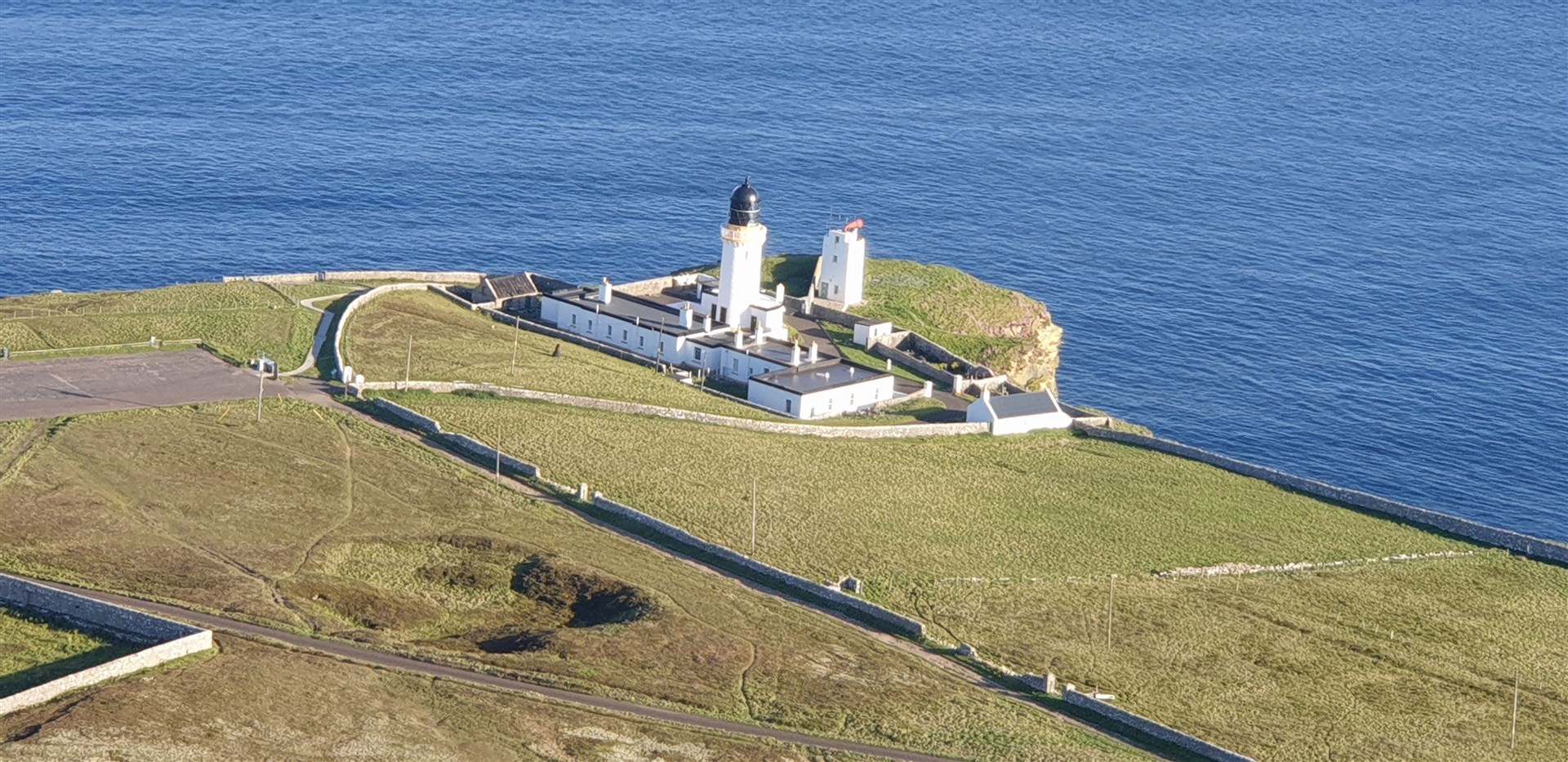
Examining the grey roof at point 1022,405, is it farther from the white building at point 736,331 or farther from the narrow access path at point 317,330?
the narrow access path at point 317,330

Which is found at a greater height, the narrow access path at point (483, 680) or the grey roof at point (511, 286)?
the grey roof at point (511, 286)

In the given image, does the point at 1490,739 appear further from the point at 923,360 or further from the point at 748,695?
the point at 923,360

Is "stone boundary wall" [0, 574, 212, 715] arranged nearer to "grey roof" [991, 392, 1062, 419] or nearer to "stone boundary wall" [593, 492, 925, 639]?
"stone boundary wall" [593, 492, 925, 639]

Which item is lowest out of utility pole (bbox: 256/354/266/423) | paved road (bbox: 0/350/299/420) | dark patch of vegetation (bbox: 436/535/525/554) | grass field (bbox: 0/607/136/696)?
grass field (bbox: 0/607/136/696)

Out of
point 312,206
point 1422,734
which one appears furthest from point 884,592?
point 312,206

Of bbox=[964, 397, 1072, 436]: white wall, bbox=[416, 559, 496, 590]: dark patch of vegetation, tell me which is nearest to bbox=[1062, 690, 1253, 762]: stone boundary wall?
bbox=[416, 559, 496, 590]: dark patch of vegetation

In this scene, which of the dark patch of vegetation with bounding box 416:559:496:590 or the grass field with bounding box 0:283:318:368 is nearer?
the dark patch of vegetation with bounding box 416:559:496:590

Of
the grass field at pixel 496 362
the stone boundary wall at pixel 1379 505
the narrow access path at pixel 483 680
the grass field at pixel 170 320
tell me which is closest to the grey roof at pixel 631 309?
the grass field at pixel 496 362
